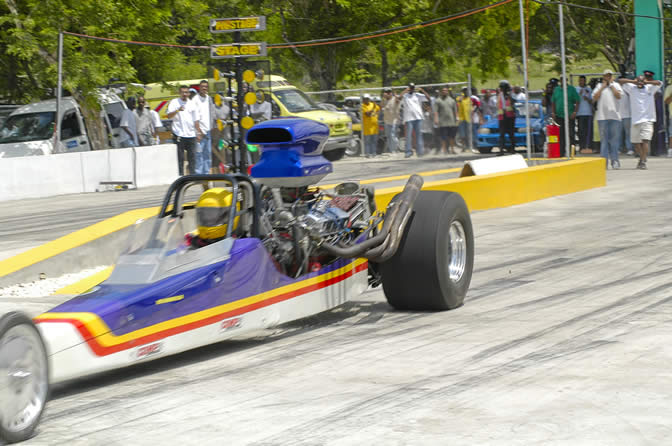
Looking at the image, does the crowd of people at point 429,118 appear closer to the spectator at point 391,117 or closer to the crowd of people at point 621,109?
the spectator at point 391,117

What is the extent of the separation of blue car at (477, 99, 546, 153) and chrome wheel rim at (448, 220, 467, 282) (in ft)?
56.8

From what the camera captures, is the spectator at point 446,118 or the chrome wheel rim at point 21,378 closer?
the chrome wheel rim at point 21,378

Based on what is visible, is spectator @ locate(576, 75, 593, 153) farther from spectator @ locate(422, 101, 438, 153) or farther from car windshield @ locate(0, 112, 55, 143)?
car windshield @ locate(0, 112, 55, 143)

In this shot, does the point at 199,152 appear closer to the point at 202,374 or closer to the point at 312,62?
the point at 202,374

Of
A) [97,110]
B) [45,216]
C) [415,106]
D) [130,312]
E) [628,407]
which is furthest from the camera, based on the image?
[415,106]

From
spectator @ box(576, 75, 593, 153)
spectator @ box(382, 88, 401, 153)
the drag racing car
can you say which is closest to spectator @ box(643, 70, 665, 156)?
spectator @ box(576, 75, 593, 153)

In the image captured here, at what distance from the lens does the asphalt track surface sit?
173 inches

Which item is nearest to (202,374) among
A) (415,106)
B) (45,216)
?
(45,216)

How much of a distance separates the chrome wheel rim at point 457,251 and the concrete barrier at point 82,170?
12.6 m

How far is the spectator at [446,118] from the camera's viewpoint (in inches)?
1036

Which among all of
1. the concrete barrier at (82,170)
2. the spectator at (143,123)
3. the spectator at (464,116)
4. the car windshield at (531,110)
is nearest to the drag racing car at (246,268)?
the concrete barrier at (82,170)

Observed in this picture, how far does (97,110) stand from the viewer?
73.2 ft

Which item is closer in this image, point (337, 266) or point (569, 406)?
point (569, 406)

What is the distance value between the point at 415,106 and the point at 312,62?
9965 mm
